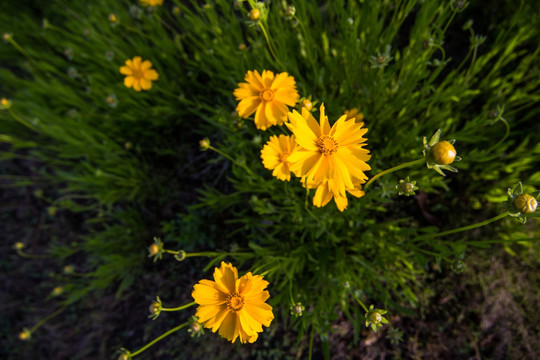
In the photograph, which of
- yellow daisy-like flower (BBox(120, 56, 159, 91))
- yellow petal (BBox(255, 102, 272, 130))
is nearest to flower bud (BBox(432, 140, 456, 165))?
yellow petal (BBox(255, 102, 272, 130))

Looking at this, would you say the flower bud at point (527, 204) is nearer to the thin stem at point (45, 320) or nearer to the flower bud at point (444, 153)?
the flower bud at point (444, 153)

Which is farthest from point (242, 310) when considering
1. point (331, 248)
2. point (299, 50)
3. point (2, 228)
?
point (2, 228)

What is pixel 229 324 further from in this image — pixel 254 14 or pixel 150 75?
pixel 150 75

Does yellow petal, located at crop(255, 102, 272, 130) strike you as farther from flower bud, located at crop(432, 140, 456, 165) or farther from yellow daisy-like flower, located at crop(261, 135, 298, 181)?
flower bud, located at crop(432, 140, 456, 165)

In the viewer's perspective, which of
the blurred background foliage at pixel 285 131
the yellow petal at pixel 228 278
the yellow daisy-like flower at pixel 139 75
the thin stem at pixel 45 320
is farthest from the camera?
the thin stem at pixel 45 320

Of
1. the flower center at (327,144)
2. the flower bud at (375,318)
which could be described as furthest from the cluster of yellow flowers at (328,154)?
the flower bud at (375,318)

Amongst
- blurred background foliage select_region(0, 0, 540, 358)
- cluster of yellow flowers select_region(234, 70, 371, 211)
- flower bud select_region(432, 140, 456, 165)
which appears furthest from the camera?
blurred background foliage select_region(0, 0, 540, 358)

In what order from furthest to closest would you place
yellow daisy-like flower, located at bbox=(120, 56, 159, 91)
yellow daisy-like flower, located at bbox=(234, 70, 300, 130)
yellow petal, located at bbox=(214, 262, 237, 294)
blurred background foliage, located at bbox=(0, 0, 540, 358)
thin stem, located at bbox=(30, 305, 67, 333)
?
thin stem, located at bbox=(30, 305, 67, 333) → yellow daisy-like flower, located at bbox=(120, 56, 159, 91) → blurred background foliage, located at bbox=(0, 0, 540, 358) → yellow daisy-like flower, located at bbox=(234, 70, 300, 130) → yellow petal, located at bbox=(214, 262, 237, 294)
